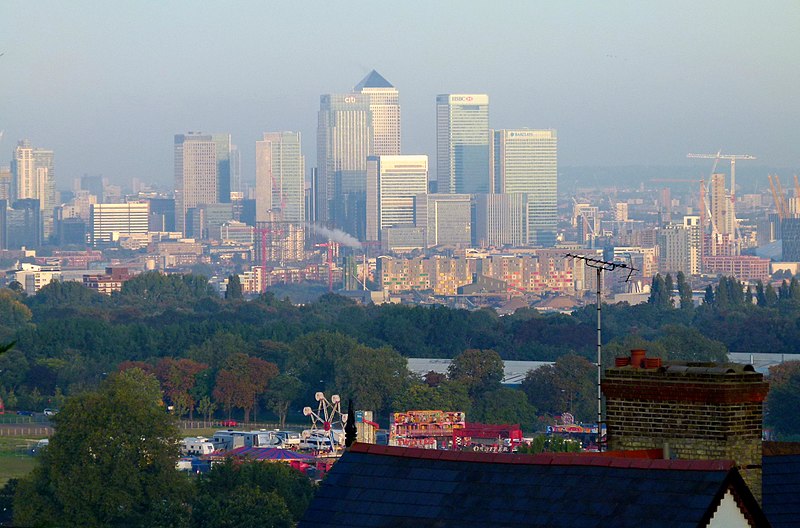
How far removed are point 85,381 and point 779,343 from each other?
45.2 metres

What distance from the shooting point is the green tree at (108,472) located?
51969mm

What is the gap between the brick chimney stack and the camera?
16.0 meters

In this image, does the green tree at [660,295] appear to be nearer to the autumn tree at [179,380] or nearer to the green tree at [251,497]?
the autumn tree at [179,380]

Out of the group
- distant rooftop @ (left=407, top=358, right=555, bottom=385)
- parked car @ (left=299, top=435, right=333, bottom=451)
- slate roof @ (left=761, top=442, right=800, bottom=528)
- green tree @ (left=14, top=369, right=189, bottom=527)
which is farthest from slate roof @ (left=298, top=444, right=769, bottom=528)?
distant rooftop @ (left=407, top=358, right=555, bottom=385)

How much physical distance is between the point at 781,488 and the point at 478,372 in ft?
294

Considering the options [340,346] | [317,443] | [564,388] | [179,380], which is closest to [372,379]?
[564,388]

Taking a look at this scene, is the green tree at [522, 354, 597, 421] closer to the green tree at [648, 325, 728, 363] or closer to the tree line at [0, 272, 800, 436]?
the tree line at [0, 272, 800, 436]

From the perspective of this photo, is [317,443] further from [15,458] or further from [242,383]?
[242,383]

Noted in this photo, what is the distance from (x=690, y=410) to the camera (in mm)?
16344

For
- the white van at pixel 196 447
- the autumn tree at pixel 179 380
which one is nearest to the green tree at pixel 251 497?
the white van at pixel 196 447

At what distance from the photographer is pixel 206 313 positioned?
17275 cm

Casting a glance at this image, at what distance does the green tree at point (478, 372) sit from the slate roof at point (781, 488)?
8690 centimetres

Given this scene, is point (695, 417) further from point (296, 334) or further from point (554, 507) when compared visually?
point (296, 334)

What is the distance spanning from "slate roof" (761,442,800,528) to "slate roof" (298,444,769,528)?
6.60 ft
